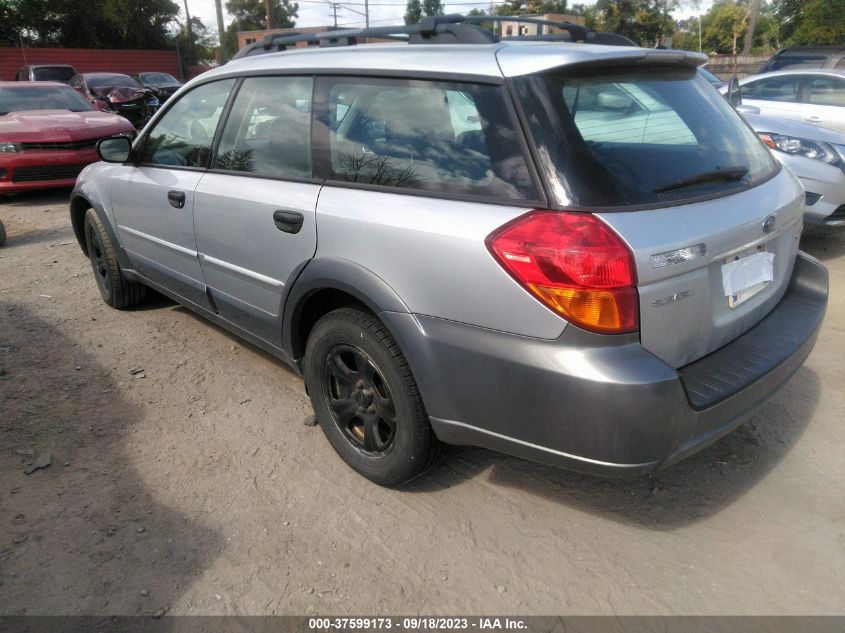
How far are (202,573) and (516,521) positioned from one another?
121 centimetres

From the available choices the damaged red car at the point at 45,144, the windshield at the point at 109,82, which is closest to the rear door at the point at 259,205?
the damaged red car at the point at 45,144

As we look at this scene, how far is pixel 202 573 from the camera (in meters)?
2.38

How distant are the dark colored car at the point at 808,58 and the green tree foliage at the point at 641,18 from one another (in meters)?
51.3

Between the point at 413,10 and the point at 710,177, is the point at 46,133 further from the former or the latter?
the point at 413,10

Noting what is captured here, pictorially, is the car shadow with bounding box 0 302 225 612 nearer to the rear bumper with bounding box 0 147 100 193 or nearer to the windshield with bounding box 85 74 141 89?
the rear bumper with bounding box 0 147 100 193

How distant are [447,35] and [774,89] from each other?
27.4 ft

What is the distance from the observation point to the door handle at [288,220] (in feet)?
9.21

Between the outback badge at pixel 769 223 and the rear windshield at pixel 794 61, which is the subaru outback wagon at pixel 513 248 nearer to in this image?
the outback badge at pixel 769 223

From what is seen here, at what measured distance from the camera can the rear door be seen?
2887mm

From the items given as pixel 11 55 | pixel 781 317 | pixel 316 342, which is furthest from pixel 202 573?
pixel 11 55

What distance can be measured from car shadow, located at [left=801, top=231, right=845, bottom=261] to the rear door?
5.01 m

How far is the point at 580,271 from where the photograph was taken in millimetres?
2018

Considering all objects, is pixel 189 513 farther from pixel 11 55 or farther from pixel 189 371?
pixel 11 55

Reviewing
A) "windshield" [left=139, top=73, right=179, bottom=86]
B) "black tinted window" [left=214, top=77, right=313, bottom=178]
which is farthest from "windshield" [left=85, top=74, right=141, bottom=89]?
"black tinted window" [left=214, top=77, right=313, bottom=178]
